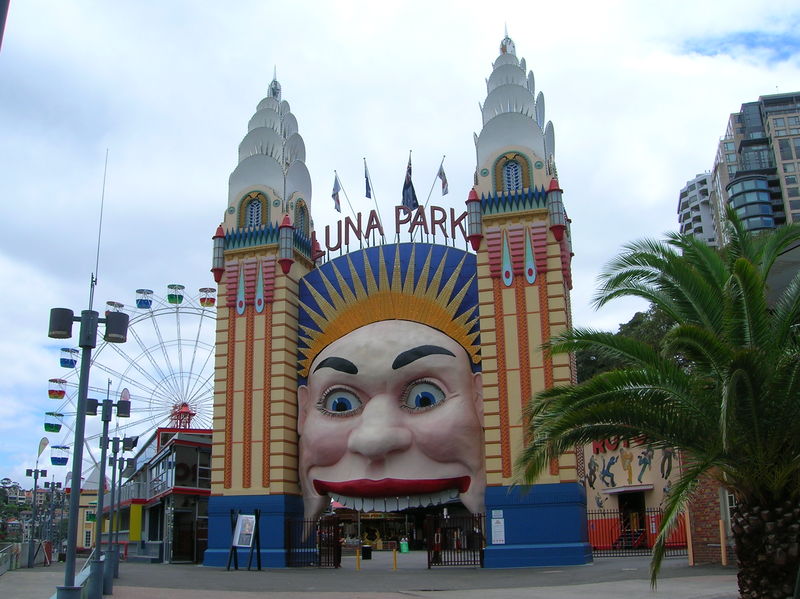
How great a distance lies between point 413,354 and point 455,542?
5811 millimetres

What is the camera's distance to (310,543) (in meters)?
25.7

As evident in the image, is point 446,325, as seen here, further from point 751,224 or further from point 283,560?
point 751,224

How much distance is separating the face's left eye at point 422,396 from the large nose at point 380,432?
43cm

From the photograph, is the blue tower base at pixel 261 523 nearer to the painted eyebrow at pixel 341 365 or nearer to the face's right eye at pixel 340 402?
the face's right eye at pixel 340 402

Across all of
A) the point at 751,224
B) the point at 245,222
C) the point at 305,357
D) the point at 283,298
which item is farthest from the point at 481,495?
the point at 751,224

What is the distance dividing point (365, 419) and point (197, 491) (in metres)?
10.5

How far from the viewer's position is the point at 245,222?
28.6 metres

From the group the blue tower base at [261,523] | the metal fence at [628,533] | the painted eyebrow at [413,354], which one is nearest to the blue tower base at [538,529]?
the painted eyebrow at [413,354]

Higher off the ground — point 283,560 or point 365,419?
point 365,419

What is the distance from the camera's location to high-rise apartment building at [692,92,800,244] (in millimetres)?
101812

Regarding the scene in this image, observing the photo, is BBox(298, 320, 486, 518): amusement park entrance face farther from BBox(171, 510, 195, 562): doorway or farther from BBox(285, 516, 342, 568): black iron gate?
BBox(171, 510, 195, 562): doorway

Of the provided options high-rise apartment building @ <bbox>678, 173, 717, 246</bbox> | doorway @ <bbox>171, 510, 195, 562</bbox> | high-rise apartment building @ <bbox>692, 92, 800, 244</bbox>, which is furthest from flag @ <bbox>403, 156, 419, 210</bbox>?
high-rise apartment building @ <bbox>678, 173, 717, 246</bbox>

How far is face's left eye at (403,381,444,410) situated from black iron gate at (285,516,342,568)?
14.5 ft

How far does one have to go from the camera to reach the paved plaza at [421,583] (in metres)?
15.5
